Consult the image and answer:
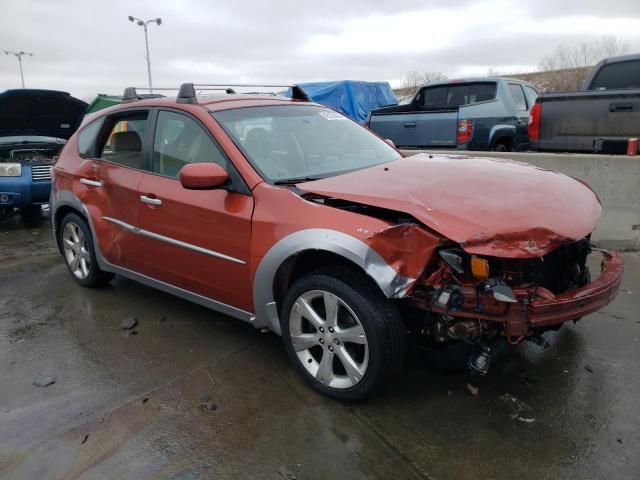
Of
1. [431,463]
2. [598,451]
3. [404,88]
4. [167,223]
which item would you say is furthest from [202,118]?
[404,88]

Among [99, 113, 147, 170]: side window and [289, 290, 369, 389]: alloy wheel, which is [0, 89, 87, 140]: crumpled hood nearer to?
[99, 113, 147, 170]: side window

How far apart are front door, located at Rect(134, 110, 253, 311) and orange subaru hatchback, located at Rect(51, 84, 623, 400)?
0.04 feet

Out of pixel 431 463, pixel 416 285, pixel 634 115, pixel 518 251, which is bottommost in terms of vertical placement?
pixel 431 463

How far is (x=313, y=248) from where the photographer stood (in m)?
2.80

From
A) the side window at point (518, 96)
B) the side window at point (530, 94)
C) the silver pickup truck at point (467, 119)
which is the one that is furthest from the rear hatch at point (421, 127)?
the side window at point (530, 94)

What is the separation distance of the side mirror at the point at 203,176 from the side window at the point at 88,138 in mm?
1843

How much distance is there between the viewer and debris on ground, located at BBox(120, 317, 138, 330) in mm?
4039

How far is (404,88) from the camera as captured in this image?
51500mm

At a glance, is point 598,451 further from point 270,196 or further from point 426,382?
point 270,196

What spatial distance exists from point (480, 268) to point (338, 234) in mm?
736

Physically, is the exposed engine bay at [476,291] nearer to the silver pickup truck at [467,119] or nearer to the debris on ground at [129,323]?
the debris on ground at [129,323]

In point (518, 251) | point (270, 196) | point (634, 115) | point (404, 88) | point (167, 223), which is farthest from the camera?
point (404, 88)

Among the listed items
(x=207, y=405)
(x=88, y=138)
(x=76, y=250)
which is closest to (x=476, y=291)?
(x=207, y=405)

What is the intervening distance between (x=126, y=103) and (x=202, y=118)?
1.26 m
